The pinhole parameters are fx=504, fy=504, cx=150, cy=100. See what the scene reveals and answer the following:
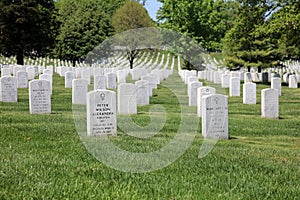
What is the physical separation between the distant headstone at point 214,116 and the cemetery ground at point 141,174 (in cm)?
28

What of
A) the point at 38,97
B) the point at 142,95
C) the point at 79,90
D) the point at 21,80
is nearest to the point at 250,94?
the point at 142,95

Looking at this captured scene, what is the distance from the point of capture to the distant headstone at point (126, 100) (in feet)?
51.1

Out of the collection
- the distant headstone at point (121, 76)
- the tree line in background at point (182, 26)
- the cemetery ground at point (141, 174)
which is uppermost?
the tree line in background at point (182, 26)

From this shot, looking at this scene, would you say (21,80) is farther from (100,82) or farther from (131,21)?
(131,21)

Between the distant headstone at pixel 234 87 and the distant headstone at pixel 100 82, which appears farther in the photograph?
the distant headstone at pixel 234 87

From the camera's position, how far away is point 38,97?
1453 centimetres

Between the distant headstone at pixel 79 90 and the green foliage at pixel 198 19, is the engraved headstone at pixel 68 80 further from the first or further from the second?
the green foliage at pixel 198 19

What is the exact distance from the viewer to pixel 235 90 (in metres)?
25.3

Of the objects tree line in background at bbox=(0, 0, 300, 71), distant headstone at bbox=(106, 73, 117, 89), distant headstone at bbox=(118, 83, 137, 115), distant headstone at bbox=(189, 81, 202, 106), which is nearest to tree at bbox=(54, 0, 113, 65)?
tree line in background at bbox=(0, 0, 300, 71)

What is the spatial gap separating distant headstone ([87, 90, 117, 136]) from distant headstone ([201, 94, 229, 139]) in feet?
6.75

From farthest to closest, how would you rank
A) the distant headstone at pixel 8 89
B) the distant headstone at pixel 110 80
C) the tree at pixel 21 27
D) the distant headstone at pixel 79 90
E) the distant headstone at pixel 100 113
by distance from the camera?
the tree at pixel 21 27 → the distant headstone at pixel 110 80 → the distant headstone at pixel 79 90 → the distant headstone at pixel 8 89 → the distant headstone at pixel 100 113

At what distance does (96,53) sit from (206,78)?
20.1m

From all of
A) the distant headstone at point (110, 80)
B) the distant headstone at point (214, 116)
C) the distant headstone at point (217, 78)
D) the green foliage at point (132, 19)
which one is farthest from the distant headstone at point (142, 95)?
the green foliage at point (132, 19)

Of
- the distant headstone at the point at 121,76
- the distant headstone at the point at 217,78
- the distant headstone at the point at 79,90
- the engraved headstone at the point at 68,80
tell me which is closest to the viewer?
the distant headstone at the point at 79,90
